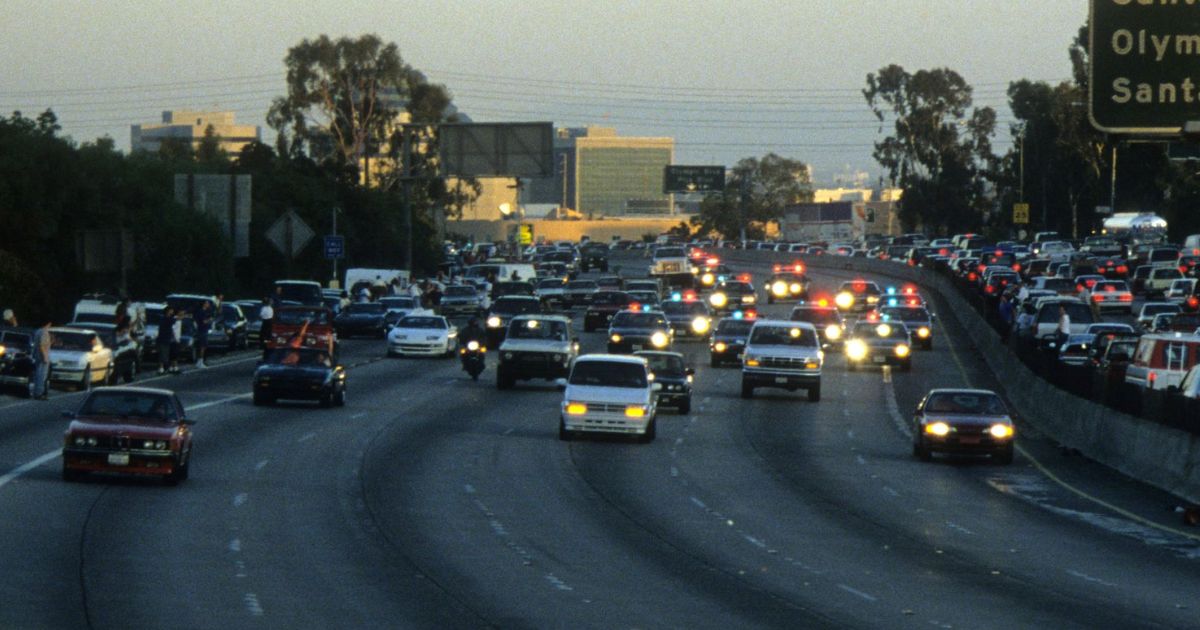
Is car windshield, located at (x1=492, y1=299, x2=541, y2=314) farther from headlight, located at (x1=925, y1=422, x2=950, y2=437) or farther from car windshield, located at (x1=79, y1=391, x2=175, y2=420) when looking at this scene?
car windshield, located at (x1=79, y1=391, x2=175, y2=420)

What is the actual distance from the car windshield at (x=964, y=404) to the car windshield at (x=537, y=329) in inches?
581

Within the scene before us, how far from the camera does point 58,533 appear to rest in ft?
76.1

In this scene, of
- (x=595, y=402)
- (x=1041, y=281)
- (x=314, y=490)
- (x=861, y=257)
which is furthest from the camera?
(x=861, y=257)

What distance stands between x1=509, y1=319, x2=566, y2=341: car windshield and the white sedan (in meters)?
10.4

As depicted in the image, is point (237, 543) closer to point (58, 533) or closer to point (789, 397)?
point (58, 533)

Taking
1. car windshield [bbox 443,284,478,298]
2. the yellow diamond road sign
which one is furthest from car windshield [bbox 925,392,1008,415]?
the yellow diamond road sign

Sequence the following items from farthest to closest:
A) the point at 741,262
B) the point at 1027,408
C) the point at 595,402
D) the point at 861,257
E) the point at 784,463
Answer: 1. the point at 741,262
2. the point at 861,257
3. the point at 1027,408
4. the point at 595,402
5. the point at 784,463

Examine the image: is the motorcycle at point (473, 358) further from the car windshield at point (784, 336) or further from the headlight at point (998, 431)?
the headlight at point (998, 431)

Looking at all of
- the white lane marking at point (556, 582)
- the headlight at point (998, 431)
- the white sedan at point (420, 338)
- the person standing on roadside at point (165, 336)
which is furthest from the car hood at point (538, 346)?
the white lane marking at point (556, 582)

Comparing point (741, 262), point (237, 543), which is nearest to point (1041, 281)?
point (237, 543)

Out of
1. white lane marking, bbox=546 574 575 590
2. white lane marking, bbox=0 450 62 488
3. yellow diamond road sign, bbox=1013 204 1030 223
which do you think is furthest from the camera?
yellow diamond road sign, bbox=1013 204 1030 223

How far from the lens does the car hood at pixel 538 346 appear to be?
50500 mm

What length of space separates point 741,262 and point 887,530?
12532 cm

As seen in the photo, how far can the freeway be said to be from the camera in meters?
19.0
